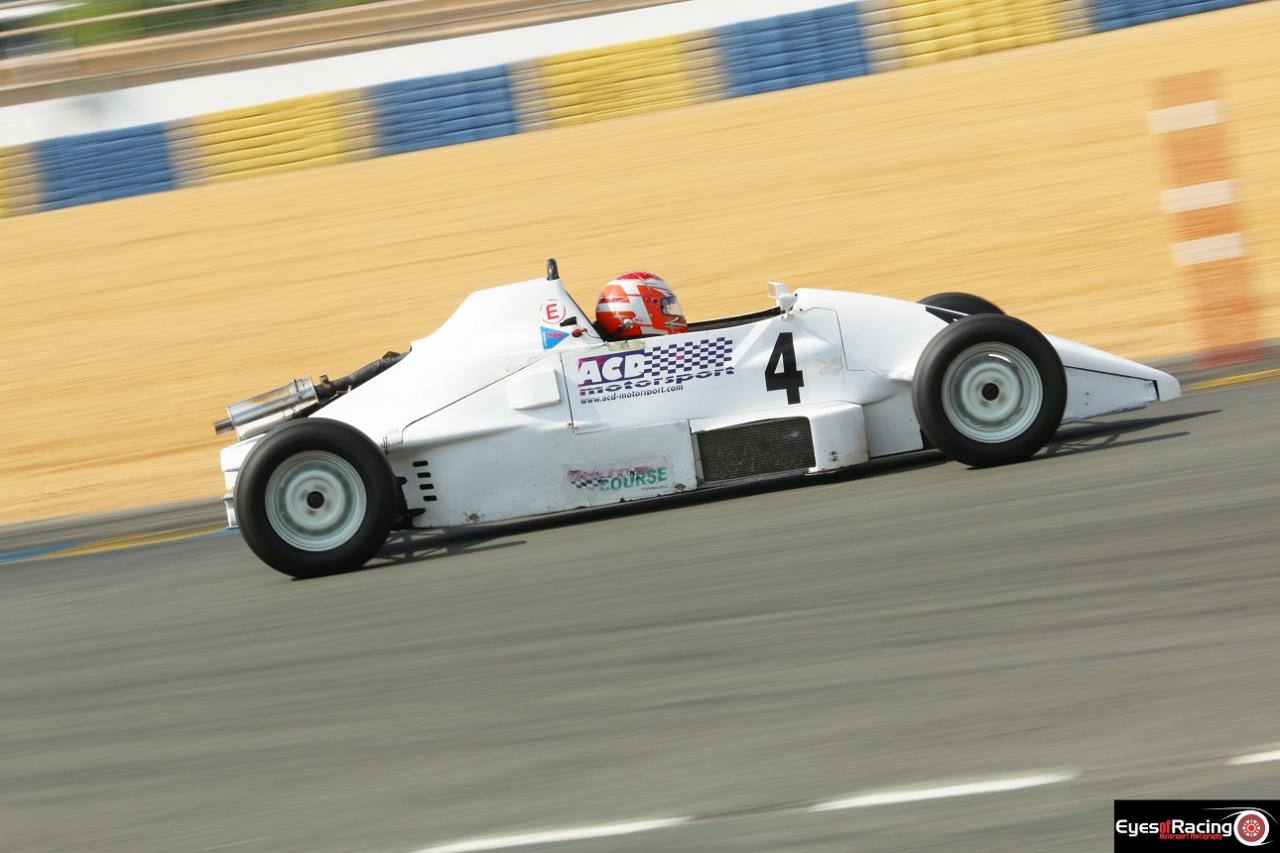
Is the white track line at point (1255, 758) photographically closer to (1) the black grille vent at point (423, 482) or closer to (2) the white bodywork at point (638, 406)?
(2) the white bodywork at point (638, 406)

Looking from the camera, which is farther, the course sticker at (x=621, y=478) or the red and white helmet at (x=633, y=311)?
the red and white helmet at (x=633, y=311)

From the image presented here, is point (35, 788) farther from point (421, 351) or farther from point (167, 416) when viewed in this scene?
point (167, 416)

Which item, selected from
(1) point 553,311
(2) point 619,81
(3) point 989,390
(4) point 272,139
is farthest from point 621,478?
(4) point 272,139

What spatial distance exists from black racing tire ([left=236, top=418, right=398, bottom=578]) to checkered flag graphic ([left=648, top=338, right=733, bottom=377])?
51.6 inches

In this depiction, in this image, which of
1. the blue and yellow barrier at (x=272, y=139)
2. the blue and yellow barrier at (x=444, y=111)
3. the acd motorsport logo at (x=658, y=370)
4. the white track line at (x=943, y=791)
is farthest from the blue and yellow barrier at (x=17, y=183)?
the white track line at (x=943, y=791)

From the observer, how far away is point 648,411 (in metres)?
6.98

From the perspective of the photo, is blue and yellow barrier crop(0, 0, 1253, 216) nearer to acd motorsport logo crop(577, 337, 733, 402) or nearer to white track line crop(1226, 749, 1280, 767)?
acd motorsport logo crop(577, 337, 733, 402)

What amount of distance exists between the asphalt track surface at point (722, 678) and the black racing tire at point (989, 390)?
153 mm

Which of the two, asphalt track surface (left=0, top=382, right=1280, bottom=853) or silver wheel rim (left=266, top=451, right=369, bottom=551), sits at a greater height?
silver wheel rim (left=266, top=451, right=369, bottom=551)

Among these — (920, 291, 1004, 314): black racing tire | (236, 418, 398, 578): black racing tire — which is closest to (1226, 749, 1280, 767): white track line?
(236, 418, 398, 578): black racing tire

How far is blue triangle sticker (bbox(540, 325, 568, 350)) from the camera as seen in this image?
23.4 ft

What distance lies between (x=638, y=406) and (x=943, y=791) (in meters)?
3.74

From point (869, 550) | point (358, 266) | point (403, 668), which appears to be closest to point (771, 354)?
point (869, 550)

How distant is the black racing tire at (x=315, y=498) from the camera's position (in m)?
6.64
